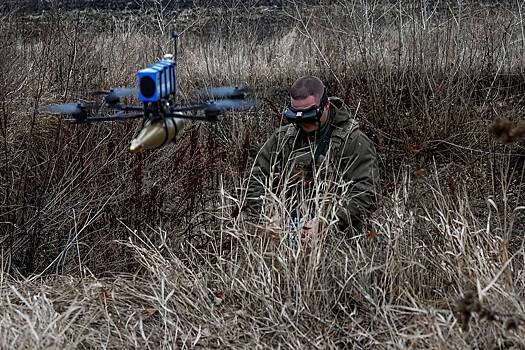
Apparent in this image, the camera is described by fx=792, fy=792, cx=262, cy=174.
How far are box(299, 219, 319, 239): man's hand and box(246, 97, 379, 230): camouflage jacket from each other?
314 millimetres

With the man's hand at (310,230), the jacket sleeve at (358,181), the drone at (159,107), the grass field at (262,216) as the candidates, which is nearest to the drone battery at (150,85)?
the drone at (159,107)

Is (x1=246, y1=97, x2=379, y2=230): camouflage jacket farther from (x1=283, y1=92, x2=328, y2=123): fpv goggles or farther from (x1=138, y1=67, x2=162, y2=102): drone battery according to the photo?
(x1=138, y1=67, x2=162, y2=102): drone battery

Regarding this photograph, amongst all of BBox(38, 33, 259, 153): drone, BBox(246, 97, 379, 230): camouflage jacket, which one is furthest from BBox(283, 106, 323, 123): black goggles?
BBox(38, 33, 259, 153): drone

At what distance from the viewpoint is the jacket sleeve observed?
13.6 feet

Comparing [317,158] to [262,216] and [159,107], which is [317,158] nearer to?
[262,216]

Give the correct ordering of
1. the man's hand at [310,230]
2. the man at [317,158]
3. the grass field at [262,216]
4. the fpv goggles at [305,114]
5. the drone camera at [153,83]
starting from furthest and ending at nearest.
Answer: the fpv goggles at [305,114] → the man at [317,158] → the man's hand at [310,230] → the grass field at [262,216] → the drone camera at [153,83]

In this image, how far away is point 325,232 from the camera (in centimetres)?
371

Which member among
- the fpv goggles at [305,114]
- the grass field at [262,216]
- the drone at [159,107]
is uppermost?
the drone at [159,107]

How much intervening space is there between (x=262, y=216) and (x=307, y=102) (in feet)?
2.53

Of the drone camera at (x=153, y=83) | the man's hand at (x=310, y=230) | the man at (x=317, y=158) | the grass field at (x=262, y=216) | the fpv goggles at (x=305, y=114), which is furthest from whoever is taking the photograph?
the fpv goggles at (x=305, y=114)

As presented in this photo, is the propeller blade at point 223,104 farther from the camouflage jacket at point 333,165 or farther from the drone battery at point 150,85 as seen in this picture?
the camouflage jacket at point 333,165

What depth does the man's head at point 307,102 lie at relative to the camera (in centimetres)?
431

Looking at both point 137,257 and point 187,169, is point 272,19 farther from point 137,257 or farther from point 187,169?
point 137,257

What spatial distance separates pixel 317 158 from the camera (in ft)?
14.4
